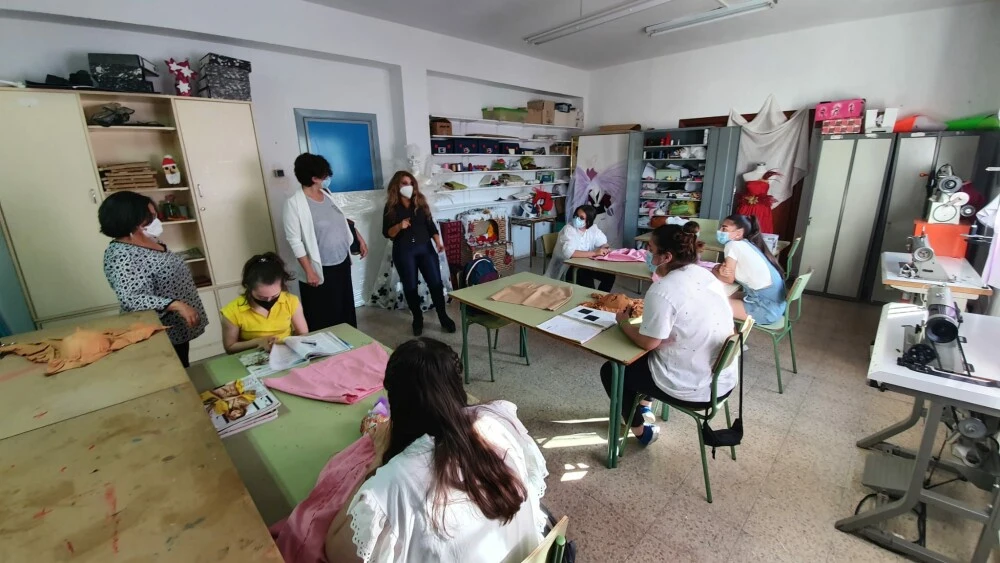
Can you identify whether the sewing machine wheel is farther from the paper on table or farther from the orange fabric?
the orange fabric

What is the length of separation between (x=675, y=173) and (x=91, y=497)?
6100 millimetres

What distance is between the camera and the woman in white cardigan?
9.46 feet

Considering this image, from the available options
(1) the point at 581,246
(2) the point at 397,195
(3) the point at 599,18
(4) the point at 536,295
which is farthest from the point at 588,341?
(3) the point at 599,18

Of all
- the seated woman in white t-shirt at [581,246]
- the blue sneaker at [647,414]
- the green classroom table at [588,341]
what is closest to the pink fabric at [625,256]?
the seated woman in white t-shirt at [581,246]

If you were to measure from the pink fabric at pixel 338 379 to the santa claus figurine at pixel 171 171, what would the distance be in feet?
8.02

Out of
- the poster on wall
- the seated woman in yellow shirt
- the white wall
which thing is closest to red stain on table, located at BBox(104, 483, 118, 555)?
the seated woman in yellow shirt

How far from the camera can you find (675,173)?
18.6 feet

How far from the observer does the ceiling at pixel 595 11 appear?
3.76 metres

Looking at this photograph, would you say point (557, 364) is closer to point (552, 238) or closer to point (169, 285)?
point (552, 238)

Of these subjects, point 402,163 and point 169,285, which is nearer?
point 169,285

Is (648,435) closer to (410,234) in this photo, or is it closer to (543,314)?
(543,314)

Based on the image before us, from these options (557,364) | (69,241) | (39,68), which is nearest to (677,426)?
(557,364)

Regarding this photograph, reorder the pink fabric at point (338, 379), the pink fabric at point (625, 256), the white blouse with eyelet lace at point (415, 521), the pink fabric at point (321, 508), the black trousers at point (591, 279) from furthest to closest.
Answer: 1. the black trousers at point (591, 279)
2. the pink fabric at point (625, 256)
3. the pink fabric at point (338, 379)
4. the pink fabric at point (321, 508)
5. the white blouse with eyelet lace at point (415, 521)

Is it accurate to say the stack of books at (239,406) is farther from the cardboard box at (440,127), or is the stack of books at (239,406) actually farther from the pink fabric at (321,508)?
the cardboard box at (440,127)
